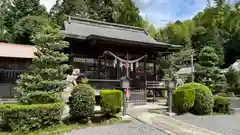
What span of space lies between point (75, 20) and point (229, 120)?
12.1m

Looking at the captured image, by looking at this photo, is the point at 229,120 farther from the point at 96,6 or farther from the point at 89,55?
the point at 96,6

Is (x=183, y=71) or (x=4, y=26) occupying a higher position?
(x=4, y=26)

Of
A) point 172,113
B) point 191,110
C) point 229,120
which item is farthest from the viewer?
point 191,110

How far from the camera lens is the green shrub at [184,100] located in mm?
9350

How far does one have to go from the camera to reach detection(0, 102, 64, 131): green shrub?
652 cm

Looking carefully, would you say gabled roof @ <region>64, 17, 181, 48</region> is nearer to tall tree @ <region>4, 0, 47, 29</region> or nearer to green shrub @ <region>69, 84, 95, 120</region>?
green shrub @ <region>69, 84, 95, 120</region>

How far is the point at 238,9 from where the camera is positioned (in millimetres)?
30453

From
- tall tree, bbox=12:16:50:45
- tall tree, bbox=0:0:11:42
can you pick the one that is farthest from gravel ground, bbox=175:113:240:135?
tall tree, bbox=0:0:11:42

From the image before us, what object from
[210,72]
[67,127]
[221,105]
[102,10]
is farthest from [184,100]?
[102,10]

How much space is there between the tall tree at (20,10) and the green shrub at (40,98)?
2129cm

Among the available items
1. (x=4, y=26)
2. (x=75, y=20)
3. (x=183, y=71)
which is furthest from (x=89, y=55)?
(x=183, y=71)

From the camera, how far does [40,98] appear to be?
24.9ft

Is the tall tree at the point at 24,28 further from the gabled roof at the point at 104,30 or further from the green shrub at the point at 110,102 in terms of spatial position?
the green shrub at the point at 110,102

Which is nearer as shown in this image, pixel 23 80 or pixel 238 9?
pixel 23 80
